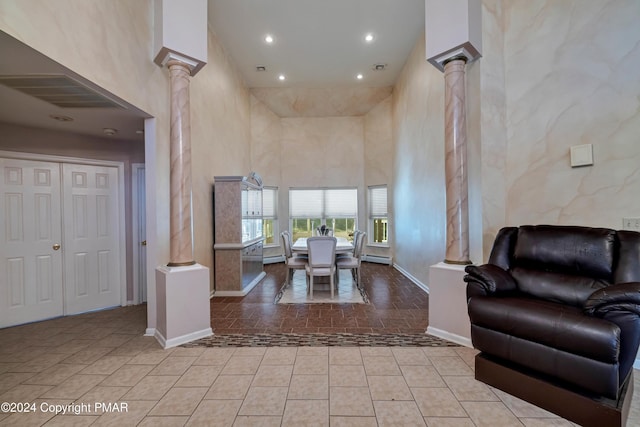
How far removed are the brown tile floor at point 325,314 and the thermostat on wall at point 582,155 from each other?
84.7 inches

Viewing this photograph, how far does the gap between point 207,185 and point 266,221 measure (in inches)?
120

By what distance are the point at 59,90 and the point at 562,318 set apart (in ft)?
13.5

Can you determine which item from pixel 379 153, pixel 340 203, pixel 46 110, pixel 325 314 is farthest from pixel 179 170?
pixel 379 153

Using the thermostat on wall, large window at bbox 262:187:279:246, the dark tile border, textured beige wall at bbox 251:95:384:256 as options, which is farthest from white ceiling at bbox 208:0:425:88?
the dark tile border

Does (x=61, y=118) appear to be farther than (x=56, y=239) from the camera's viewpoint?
No

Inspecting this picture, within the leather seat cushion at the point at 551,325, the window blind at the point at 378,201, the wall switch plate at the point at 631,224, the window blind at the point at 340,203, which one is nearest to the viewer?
the leather seat cushion at the point at 551,325

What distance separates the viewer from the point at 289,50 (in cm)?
498

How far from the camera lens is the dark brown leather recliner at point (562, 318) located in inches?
61.5

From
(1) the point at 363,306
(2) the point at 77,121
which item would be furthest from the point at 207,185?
(1) the point at 363,306

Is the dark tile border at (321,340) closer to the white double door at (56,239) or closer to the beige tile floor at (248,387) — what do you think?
the beige tile floor at (248,387)

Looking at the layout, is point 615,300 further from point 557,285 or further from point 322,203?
point 322,203

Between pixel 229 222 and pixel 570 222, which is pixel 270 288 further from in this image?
pixel 570 222

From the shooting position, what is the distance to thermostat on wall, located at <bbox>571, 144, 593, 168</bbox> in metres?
2.45

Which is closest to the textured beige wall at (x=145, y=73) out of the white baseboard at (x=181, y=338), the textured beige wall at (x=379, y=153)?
the white baseboard at (x=181, y=338)
